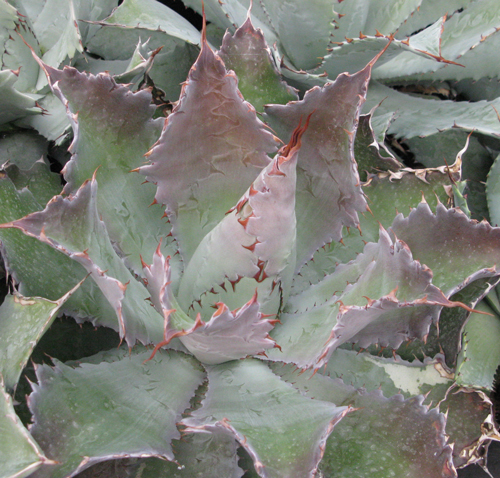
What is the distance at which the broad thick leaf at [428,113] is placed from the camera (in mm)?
1091

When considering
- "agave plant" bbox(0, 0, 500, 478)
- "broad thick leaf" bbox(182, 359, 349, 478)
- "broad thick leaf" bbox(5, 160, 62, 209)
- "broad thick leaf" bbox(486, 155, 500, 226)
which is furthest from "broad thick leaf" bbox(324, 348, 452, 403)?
"broad thick leaf" bbox(5, 160, 62, 209)

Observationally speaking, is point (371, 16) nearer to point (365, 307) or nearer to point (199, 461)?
point (365, 307)

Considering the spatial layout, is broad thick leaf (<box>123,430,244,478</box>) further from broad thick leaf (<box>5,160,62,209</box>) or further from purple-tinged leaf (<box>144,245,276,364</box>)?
broad thick leaf (<box>5,160,62,209</box>)

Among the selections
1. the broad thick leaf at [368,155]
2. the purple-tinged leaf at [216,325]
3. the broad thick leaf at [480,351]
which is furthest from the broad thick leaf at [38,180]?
the broad thick leaf at [480,351]

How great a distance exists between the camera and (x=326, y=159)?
32.3 inches

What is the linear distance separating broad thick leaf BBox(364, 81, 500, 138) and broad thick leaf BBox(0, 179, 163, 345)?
0.74 meters

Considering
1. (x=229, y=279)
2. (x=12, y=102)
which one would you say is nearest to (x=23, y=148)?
(x=12, y=102)

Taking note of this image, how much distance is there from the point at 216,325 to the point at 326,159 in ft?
1.19

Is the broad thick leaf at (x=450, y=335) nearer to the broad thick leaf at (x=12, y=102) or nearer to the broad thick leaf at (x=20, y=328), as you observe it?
the broad thick leaf at (x=20, y=328)

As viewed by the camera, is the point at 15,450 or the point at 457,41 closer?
the point at 15,450

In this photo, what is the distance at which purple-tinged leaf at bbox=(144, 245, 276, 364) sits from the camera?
587mm

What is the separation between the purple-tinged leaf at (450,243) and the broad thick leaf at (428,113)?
1.20 ft

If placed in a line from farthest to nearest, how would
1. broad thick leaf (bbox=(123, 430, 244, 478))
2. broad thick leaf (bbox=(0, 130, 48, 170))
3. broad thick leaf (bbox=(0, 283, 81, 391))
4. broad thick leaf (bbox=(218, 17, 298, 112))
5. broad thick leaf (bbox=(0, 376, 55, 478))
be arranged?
broad thick leaf (bbox=(0, 130, 48, 170))
broad thick leaf (bbox=(218, 17, 298, 112))
broad thick leaf (bbox=(123, 430, 244, 478))
broad thick leaf (bbox=(0, 283, 81, 391))
broad thick leaf (bbox=(0, 376, 55, 478))

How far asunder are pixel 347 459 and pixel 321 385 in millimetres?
118
